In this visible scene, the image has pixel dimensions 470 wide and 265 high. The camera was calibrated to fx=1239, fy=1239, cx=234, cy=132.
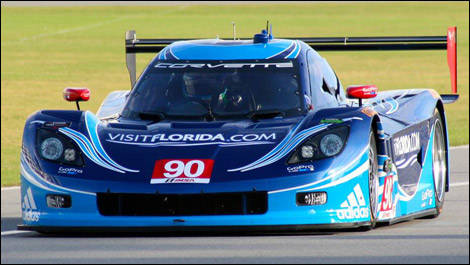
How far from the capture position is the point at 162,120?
8992 millimetres

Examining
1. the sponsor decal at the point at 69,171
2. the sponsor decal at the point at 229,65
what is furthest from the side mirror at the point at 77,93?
the sponsor decal at the point at 69,171

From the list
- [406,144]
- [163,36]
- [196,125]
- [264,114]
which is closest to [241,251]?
[163,36]

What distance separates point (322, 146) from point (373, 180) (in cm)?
57

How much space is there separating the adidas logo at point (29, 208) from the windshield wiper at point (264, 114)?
A: 1.75 meters

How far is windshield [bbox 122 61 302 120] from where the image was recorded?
9.10m

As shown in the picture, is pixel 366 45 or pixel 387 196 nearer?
pixel 387 196

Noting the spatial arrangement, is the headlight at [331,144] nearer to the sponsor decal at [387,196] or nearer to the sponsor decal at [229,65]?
the sponsor decal at [387,196]

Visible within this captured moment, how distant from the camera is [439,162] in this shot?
1105 cm

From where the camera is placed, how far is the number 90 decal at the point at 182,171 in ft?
25.1

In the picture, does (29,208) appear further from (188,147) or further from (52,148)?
(188,147)

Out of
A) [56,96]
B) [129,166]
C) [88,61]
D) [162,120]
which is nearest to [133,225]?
[129,166]

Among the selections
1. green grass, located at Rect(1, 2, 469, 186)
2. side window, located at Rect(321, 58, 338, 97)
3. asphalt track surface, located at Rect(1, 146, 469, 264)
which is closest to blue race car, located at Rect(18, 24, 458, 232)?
side window, located at Rect(321, 58, 338, 97)

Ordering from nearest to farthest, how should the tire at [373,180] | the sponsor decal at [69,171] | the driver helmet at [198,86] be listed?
the sponsor decal at [69,171] < the tire at [373,180] < the driver helmet at [198,86]

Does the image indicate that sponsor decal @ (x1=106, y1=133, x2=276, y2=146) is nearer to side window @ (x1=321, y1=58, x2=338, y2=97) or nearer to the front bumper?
the front bumper
